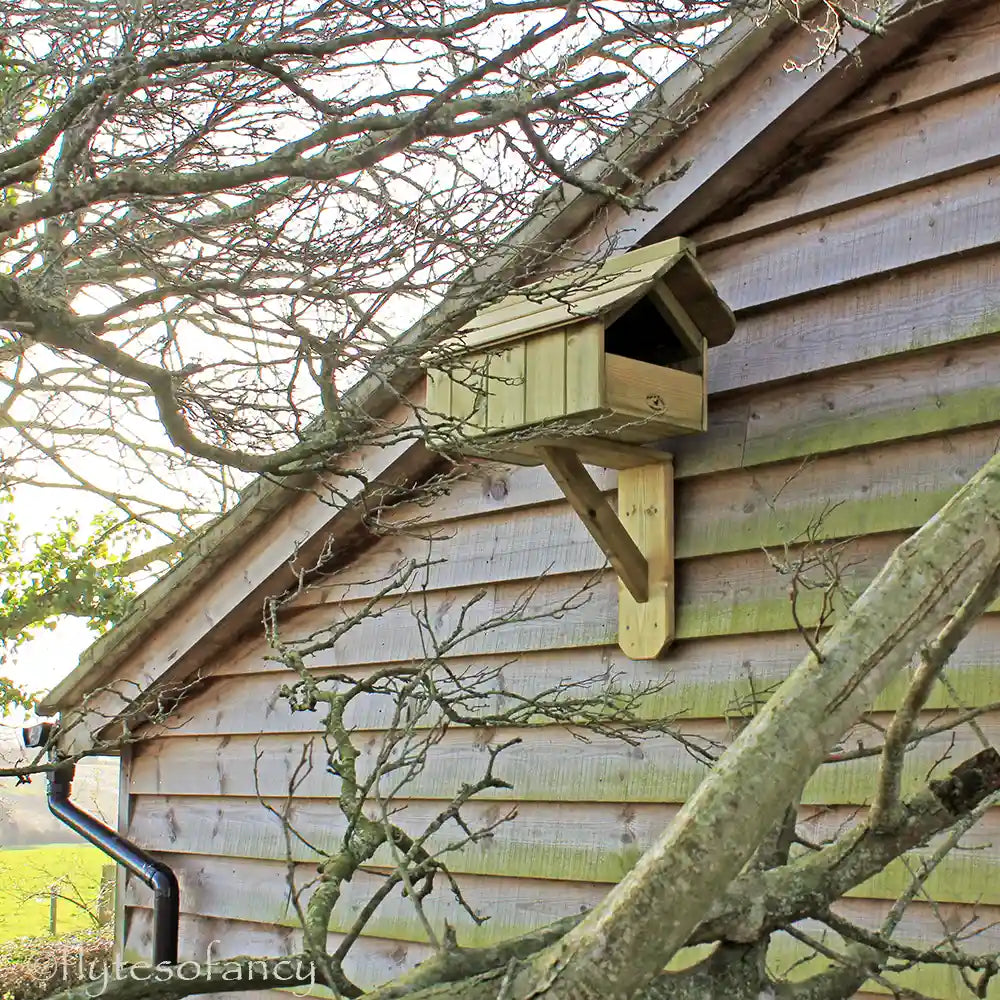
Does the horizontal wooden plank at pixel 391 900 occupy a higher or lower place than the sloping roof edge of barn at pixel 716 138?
lower

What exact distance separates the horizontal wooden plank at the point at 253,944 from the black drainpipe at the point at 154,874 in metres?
0.06

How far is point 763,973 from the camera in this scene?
1390 millimetres

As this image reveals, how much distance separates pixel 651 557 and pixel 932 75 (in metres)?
1.26

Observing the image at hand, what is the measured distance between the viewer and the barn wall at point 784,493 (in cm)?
255

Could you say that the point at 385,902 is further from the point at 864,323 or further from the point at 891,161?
the point at 891,161

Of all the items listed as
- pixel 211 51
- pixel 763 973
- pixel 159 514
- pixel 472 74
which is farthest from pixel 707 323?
pixel 159 514

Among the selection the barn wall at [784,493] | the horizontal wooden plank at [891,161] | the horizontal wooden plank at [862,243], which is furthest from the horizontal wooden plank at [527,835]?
the horizontal wooden plank at [891,161]

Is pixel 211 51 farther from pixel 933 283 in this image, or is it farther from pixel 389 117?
pixel 933 283

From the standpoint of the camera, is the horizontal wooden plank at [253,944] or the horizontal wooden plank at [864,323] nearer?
the horizontal wooden plank at [864,323]

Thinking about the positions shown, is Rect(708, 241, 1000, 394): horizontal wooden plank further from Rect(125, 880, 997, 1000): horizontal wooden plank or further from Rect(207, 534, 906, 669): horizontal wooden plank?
Rect(125, 880, 997, 1000): horizontal wooden plank

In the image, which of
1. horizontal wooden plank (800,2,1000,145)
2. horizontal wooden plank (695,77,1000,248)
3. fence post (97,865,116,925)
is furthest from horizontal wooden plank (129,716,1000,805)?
fence post (97,865,116,925)

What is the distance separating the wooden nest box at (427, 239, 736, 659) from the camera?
262 centimetres

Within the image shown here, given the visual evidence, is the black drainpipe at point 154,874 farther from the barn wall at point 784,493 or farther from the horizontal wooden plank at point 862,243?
the horizontal wooden plank at point 862,243

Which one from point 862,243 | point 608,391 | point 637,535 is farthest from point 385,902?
point 862,243
